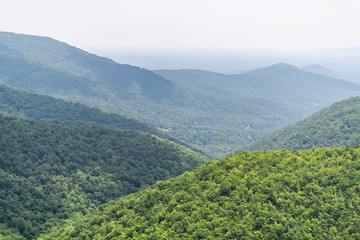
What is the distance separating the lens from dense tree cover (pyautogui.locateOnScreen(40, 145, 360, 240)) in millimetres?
29094

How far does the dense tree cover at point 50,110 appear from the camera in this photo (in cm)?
10938

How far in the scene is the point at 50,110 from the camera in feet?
376

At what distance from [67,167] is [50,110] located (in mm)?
56420

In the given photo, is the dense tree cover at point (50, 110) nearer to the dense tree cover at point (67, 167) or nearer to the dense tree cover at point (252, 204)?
the dense tree cover at point (67, 167)

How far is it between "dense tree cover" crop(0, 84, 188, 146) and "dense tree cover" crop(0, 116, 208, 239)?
29228mm

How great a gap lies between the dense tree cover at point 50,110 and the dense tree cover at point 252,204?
76.2 meters

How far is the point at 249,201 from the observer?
33.2 meters

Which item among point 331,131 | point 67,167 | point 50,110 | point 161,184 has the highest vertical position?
point 331,131

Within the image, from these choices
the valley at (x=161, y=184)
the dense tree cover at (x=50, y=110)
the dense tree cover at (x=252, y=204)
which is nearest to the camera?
the dense tree cover at (x=252, y=204)

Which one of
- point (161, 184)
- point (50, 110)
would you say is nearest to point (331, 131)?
point (161, 184)

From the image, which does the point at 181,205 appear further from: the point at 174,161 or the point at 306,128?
the point at 306,128

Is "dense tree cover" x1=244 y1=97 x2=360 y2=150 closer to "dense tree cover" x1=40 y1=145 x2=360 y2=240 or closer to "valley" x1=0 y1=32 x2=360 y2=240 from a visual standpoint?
"valley" x1=0 y1=32 x2=360 y2=240

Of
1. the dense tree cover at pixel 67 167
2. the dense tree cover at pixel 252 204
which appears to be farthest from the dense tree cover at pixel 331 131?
the dense tree cover at pixel 252 204

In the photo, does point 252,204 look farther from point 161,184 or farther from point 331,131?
point 331,131
